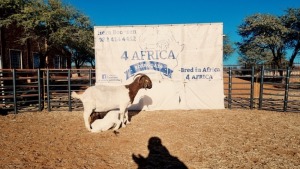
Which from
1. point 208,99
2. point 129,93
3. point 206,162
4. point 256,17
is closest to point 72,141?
point 129,93

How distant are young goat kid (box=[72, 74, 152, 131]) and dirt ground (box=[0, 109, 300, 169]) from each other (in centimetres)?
68

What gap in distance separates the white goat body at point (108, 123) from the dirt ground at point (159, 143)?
7.3 inches

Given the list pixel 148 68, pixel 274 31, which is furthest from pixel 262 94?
pixel 274 31

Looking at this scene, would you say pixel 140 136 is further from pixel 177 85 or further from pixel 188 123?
pixel 177 85

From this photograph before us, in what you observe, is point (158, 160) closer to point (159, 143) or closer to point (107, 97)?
point (159, 143)

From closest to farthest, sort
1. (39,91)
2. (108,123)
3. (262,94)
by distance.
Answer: (108,123)
(262,94)
(39,91)

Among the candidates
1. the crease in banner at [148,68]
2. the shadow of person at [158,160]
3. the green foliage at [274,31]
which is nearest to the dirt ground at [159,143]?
the shadow of person at [158,160]

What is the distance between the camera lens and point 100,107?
6.92m

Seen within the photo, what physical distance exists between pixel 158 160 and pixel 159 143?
3.45ft

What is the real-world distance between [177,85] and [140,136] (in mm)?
4162

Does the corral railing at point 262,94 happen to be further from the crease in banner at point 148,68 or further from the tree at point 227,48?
the tree at point 227,48

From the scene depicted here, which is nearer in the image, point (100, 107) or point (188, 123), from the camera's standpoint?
point (100, 107)

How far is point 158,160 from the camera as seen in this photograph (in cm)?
481

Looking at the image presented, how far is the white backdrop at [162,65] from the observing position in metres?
9.99
